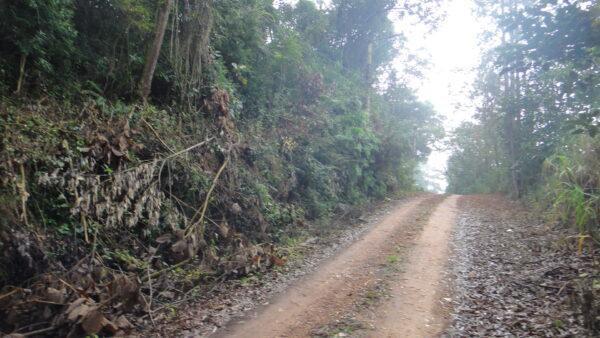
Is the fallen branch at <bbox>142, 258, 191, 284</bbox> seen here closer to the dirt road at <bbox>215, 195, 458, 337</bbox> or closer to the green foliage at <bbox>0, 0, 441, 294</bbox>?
the green foliage at <bbox>0, 0, 441, 294</bbox>

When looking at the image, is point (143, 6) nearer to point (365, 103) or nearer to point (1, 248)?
point (1, 248)

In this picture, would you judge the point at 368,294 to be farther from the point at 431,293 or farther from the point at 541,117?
the point at 541,117

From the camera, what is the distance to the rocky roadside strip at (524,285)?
16.7 ft

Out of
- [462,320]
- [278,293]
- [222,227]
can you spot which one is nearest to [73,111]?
[222,227]

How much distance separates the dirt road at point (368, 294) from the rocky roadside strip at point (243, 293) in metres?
0.27

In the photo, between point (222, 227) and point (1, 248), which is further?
point (222, 227)

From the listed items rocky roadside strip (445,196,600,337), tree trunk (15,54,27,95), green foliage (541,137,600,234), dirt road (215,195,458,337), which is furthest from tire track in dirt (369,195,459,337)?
tree trunk (15,54,27,95)

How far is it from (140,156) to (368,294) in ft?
16.4

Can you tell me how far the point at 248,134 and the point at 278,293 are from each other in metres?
5.86

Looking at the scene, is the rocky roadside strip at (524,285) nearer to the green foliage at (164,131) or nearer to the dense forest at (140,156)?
the dense forest at (140,156)

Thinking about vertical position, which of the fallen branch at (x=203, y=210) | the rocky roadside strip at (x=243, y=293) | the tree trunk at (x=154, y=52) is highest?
the tree trunk at (x=154, y=52)

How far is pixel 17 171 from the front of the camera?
5.66m

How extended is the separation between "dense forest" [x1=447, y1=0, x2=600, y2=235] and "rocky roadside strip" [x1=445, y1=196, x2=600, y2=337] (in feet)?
3.15

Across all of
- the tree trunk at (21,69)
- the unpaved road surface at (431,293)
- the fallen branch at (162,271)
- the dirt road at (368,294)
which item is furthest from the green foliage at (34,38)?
the dirt road at (368,294)
